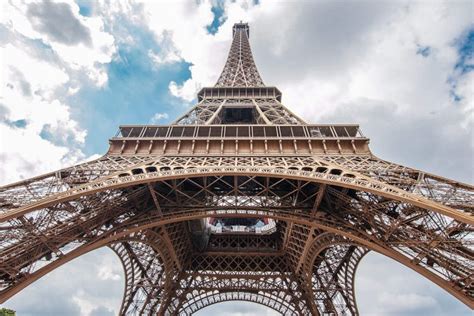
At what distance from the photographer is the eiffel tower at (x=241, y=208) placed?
9845 millimetres

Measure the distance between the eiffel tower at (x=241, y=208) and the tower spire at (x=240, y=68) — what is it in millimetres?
5289

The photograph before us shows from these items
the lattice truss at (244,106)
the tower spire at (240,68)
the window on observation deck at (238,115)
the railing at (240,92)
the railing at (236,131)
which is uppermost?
the tower spire at (240,68)

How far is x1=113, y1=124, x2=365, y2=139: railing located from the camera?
15.3 m

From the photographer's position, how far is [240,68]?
105 ft

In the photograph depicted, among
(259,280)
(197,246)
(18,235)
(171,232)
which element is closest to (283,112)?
(171,232)

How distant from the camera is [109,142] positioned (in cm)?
1488

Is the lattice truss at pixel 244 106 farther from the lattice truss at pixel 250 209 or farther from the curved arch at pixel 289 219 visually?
the curved arch at pixel 289 219

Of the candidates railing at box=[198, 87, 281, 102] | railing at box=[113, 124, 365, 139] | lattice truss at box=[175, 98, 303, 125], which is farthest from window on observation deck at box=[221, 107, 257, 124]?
railing at box=[113, 124, 365, 139]

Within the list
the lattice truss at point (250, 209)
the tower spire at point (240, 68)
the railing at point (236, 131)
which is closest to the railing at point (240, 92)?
the tower spire at point (240, 68)

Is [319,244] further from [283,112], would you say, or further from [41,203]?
[41,203]

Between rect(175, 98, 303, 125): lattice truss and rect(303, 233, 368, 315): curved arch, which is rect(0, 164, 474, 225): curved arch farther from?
rect(303, 233, 368, 315): curved arch

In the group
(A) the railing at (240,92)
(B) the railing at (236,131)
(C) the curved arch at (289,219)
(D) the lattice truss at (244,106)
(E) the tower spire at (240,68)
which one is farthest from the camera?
(E) the tower spire at (240,68)

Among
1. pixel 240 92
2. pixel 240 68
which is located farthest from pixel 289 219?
pixel 240 68

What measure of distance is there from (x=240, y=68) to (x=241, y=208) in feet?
74.6
